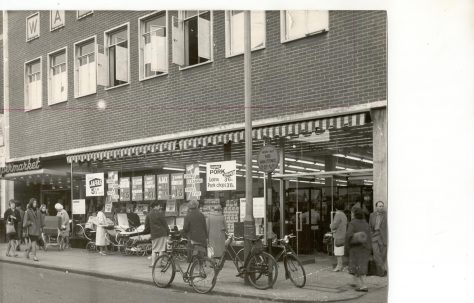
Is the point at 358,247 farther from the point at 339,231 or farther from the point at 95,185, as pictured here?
the point at 95,185

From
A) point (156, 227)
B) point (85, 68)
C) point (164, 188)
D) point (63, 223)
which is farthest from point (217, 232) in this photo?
point (85, 68)

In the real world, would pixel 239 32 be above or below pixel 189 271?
above

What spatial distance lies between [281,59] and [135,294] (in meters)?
4.57

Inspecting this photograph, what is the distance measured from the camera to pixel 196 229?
8.58 meters

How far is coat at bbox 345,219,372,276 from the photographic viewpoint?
666 cm

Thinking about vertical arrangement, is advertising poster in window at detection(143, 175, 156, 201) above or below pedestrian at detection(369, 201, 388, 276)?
above

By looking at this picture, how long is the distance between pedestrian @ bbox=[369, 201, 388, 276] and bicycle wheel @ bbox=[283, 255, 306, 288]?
1.48 metres

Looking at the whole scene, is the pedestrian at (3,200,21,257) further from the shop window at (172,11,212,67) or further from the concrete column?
the concrete column

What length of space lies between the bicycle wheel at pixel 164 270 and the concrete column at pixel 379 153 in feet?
11.3

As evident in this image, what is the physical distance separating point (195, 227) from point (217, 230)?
0.51 meters

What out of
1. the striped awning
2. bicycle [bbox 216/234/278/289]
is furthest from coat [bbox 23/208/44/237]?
bicycle [bbox 216/234/278/289]

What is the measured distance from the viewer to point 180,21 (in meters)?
9.41

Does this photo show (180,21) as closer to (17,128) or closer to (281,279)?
→ (17,128)

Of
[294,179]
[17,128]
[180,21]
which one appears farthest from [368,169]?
[17,128]
